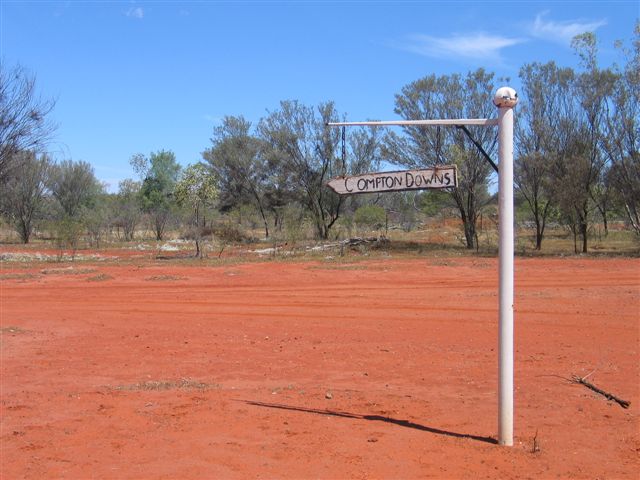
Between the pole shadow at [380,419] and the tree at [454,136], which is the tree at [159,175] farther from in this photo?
the pole shadow at [380,419]

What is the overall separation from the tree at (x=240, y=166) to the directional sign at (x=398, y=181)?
37073 millimetres

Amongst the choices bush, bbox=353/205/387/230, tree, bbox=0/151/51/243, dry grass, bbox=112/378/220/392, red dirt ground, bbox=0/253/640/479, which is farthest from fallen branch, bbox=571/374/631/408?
tree, bbox=0/151/51/243

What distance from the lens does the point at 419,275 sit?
60.5 feet

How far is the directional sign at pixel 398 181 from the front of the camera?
15.4ft

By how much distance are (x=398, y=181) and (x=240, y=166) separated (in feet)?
128

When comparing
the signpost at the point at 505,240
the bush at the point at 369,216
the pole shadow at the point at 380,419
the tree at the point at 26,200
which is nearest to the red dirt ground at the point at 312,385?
the pole shadow at the point at 380,419

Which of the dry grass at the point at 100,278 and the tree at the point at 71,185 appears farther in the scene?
the tree at the point at 71,185

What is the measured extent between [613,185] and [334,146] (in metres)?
15.7

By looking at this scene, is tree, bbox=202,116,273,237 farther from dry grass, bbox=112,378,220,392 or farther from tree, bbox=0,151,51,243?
dry grass, bbox=112,378,220,392

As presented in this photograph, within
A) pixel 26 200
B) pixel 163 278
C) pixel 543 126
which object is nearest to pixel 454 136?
pixel 543 126

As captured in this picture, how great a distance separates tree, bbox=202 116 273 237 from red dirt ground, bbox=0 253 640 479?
1148 inches

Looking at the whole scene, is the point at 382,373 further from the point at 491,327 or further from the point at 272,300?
the point at 272,300

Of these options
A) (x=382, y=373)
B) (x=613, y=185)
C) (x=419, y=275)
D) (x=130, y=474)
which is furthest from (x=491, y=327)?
(x=613, y=185)

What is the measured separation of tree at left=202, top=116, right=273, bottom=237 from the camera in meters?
42.9
